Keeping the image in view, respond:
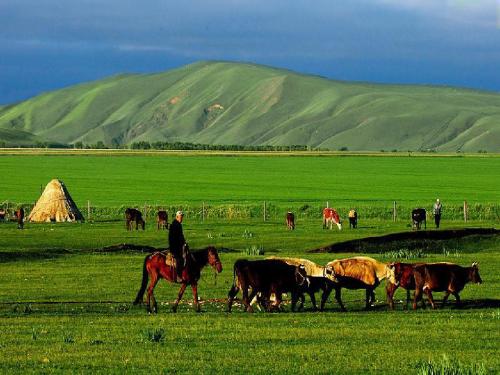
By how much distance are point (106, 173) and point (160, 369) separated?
138 m

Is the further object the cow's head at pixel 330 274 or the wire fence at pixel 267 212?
the wire fence at pixel 267 212

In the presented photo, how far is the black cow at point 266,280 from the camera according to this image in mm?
26484

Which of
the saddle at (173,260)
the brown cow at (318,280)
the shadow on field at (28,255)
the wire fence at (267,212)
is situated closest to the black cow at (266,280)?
the brown cow at (318,280)

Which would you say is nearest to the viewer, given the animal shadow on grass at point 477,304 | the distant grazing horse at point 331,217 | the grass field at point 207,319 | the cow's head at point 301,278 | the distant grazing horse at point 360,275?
the grass field at point 207,319

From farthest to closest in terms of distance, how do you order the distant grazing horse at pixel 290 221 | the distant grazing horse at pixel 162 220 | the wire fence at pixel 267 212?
the wire fence at pixel 267 212 → the distant grazing horse at pixel 162 220 → the distant grazing horse at pixel 290 221

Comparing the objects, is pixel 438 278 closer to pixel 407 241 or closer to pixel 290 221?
pixel 407 241

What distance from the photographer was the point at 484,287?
33656 millimetres

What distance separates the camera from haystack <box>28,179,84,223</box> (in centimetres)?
7075

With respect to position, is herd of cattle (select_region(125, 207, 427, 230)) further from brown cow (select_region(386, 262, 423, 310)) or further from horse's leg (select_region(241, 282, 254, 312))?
horse's leg (select_region(241, 282, 254, 312))

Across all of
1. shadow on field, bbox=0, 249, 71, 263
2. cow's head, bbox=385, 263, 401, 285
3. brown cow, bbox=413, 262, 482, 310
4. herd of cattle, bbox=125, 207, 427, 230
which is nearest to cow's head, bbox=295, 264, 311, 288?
cow's head, bbox=385, 263, 401, 285

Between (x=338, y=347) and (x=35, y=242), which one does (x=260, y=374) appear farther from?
(x=35, y=242)

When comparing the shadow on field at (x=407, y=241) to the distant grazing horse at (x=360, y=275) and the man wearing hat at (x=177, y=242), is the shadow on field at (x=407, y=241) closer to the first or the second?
the distant grazing horse at (x=360, y=275)

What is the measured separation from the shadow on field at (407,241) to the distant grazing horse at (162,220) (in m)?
16.3

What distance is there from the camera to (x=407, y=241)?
50.1 m
